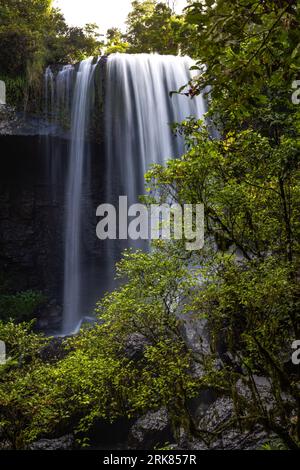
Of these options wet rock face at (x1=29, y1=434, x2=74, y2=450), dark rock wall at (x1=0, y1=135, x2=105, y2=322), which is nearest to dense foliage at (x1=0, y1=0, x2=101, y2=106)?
dark rock wall at (x1=0, y1=135, x2=105, y2=322)

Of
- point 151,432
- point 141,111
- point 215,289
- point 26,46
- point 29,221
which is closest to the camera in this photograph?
point 215,289

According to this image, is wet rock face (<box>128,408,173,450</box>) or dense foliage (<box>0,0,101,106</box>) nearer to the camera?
wet rock face (<box>128,408,173,450</box>)

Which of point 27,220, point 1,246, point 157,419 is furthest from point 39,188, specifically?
point 157,419

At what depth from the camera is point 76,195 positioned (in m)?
18.1

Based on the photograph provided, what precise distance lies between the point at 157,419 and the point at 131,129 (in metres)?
12.5

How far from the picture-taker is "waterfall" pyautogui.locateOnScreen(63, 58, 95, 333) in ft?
56.4

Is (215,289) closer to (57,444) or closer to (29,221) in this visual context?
(57,444)

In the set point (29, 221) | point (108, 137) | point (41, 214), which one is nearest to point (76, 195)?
point (41, 214)

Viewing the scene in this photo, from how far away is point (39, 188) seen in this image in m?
18.0

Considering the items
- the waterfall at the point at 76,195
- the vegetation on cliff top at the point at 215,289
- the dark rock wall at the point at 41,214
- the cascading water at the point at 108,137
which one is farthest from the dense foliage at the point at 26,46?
the vegetation on cliff top at the point at 215,289

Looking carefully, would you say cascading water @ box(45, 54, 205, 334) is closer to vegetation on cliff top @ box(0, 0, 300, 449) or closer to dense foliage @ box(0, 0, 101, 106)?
dense foliage @ box(0, 0, 101, 106)
